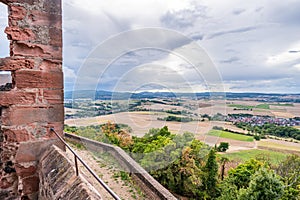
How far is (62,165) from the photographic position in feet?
8.38

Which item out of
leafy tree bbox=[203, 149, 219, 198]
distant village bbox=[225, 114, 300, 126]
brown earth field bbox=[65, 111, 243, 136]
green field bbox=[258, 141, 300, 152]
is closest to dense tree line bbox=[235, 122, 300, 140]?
distant village bbox=[225, 114, 300, 126]

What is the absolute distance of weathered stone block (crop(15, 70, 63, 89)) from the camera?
9.82 feet

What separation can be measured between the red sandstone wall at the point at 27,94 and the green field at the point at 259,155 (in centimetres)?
1451

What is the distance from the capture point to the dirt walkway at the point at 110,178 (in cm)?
665

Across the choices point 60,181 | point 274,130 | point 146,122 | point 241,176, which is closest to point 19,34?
point 60,181

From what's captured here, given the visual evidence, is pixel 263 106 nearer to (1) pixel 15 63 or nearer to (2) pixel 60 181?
(1) pixel 15 63

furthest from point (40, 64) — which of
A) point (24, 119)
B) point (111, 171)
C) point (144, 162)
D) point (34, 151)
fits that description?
point (144, 162)

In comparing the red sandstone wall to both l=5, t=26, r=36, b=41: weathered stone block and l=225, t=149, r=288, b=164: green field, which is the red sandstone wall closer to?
l=5, t=26, r=36, b=41: weathered stone block

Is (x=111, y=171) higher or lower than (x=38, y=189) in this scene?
lower

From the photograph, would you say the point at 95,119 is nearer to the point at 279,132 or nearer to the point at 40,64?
the point at 40,64

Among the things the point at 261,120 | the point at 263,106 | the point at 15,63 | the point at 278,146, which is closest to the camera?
the point at 15,63

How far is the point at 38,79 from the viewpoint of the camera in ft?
10.1

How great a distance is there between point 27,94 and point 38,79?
0.22 meters

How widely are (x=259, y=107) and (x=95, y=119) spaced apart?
31.1ft
